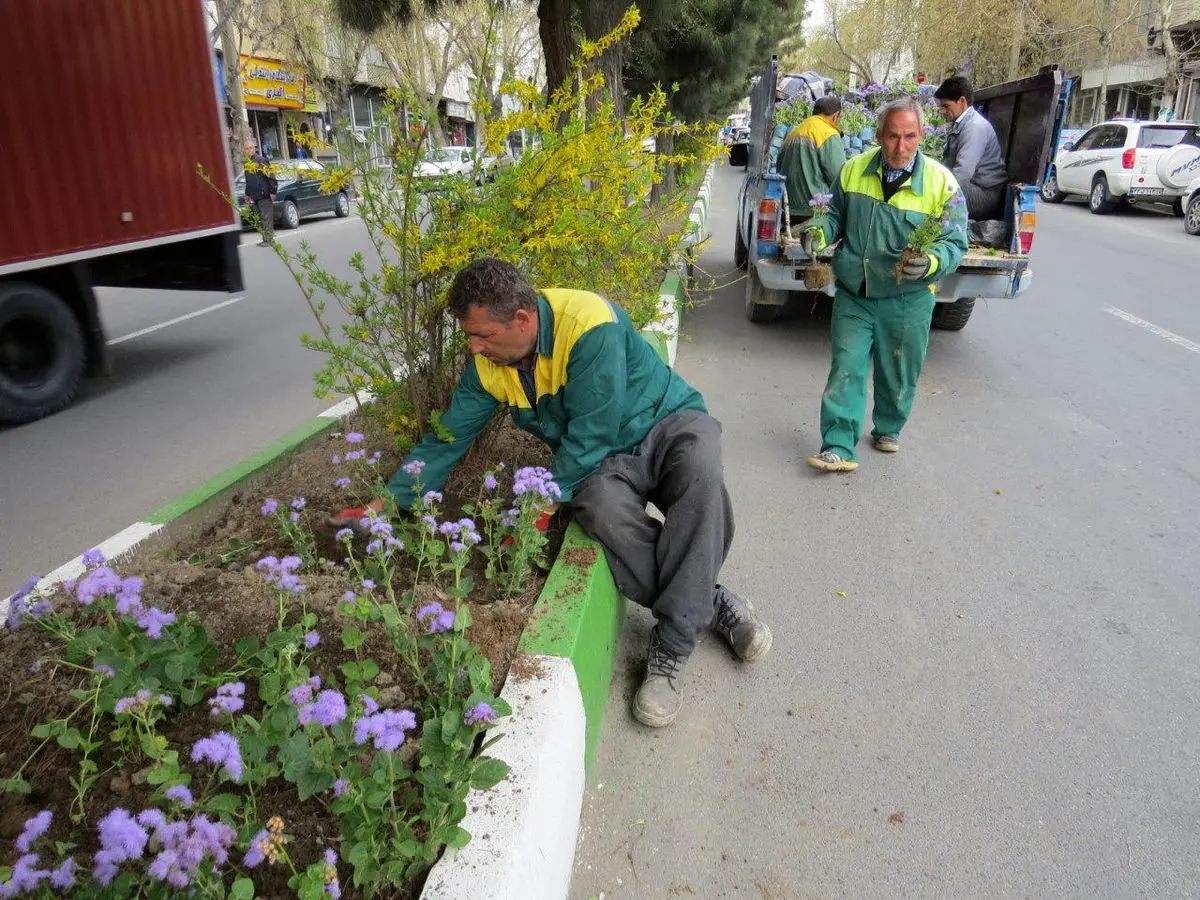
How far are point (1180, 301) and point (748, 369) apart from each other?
5.81m

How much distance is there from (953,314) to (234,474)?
256 inches

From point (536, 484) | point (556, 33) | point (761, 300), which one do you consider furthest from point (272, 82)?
point (536, 484)

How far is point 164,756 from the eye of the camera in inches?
69.1

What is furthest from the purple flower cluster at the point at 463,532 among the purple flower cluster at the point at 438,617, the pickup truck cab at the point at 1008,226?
the pickup truck cab at the point at 1008,226

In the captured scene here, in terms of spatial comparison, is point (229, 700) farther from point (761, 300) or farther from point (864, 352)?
point (761, 300)

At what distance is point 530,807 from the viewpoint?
6.07 ft

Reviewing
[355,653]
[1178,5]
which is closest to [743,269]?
[355,653]

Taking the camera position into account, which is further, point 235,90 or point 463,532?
point 235,90

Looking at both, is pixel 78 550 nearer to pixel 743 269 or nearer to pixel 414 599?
pixel 414 599

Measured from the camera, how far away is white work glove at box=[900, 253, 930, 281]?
441 cm

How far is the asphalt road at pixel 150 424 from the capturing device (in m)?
4.48

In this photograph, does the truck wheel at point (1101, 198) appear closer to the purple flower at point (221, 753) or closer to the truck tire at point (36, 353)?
the truck tire at point (36, 353)

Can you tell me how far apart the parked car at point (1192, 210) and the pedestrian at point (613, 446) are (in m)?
16.0

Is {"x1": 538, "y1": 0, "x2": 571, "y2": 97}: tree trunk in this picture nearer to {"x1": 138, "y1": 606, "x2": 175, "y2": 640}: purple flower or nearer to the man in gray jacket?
the man in gray jacket
